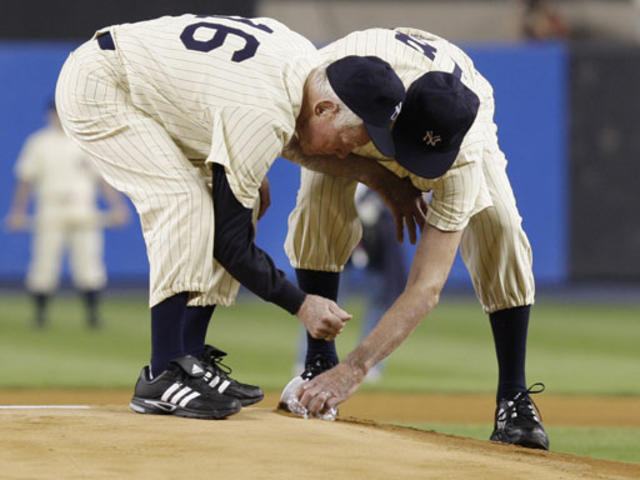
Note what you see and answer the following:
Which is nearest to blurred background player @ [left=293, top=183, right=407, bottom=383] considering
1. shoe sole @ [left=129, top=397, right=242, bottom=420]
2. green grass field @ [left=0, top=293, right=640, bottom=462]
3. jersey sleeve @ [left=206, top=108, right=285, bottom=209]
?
green grass field @ [left=0, top=293, right=640, bottom=462]

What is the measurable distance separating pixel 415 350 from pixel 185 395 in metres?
6.19

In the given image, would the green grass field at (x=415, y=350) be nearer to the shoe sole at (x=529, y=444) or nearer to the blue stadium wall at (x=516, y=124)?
the blue stadium wall at (x=516, y=124)

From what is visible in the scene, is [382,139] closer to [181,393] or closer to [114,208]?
[181,393]

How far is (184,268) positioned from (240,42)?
0.78 m

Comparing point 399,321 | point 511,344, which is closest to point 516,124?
point 511,344

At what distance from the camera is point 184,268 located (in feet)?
12.9

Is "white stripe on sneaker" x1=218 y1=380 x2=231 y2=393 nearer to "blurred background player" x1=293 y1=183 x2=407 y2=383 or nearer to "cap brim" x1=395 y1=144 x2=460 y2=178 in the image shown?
"cap brim" x1=395 y1=144 x2=460 y2=178

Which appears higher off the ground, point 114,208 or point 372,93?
point 114,208

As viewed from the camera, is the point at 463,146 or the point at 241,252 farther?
the point at 463,146

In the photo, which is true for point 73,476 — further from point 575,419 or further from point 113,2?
point 113,2

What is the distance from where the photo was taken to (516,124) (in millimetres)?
13945

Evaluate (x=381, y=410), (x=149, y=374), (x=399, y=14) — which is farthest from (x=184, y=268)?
(x=399, y=14)

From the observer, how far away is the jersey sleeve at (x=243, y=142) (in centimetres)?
379

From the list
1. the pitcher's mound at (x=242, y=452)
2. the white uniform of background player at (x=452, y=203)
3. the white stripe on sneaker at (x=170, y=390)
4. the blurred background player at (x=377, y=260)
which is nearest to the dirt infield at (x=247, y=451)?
the pitcher's mound at (x=242, y=452)
